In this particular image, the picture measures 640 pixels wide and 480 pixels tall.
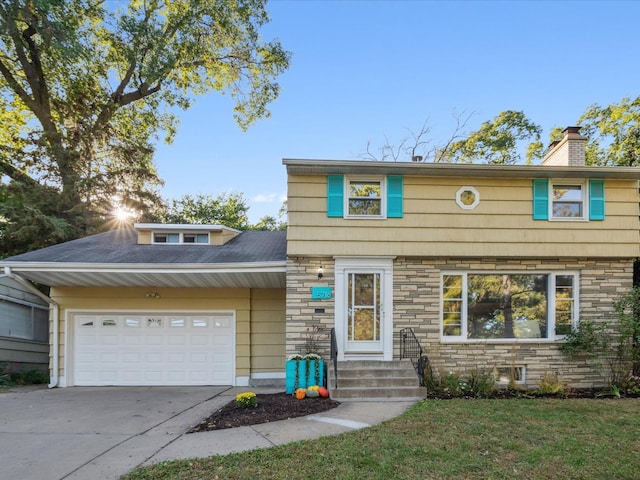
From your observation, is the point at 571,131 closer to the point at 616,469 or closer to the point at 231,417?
the point at 616,469

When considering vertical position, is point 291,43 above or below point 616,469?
above

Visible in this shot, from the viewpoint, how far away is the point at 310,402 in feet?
20.6

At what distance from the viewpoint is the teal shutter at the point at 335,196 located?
7676 millimetres

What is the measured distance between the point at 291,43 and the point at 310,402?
54.2 feet

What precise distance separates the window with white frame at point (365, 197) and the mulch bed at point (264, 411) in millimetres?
3876

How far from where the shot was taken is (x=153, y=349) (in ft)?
29.2

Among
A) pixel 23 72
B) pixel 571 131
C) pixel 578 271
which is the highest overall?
pixel 23 72

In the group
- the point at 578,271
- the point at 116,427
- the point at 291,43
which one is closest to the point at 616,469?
the point at 578,271

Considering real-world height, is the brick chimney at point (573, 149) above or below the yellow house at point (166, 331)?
above

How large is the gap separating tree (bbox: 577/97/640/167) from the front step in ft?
35.0

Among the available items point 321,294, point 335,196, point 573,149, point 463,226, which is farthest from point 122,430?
point 573,149

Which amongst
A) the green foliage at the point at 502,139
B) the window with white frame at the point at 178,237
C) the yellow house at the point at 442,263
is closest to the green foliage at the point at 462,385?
the yellow house at the point at 442,263

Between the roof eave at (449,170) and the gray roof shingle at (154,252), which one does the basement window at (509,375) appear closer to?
the roof eave at (449,170)

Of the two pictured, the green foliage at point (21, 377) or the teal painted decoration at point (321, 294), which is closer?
the teal painted decoration at point (321, 294)
